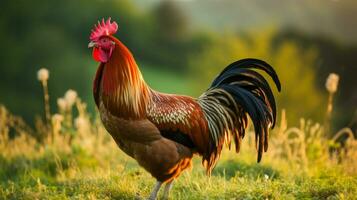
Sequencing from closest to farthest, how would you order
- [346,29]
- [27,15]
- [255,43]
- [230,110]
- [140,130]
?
[140,130] < [230,110] < [346,29] < [255,43] < [27,15]

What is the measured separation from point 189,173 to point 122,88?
241cm

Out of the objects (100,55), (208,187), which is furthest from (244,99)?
(100,55)

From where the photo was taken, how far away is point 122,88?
500cm

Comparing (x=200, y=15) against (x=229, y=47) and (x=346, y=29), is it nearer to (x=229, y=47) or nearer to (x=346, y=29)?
(x=229, y=47)

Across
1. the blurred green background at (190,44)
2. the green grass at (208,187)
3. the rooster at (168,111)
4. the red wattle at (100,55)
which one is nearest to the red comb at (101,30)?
the rooster at (168,111)

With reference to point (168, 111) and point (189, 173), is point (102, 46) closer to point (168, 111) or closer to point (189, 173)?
point (168, 111)

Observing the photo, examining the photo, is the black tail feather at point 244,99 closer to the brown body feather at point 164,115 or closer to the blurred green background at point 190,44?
the brown body feather at point 164,115

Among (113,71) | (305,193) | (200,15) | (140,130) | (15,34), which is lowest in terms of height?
(305,193)

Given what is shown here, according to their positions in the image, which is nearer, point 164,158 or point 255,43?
point 164,158

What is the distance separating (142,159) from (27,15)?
789 inches

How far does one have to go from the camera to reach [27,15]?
23531mm

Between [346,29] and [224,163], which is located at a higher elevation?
[346,29]

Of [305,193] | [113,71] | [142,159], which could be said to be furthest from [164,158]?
[305,193]

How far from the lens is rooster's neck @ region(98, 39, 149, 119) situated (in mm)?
4934
